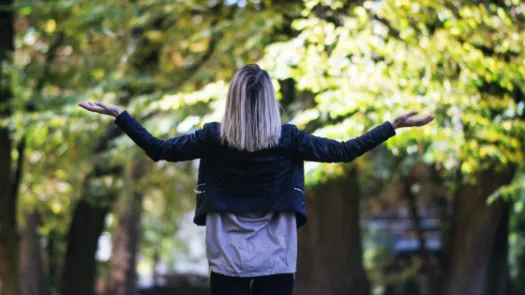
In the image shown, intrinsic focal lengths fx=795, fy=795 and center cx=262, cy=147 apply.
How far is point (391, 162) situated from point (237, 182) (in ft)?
42.4

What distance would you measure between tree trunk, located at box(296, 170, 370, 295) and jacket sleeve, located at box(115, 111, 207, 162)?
9.88 metres

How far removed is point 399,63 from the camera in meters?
7.63

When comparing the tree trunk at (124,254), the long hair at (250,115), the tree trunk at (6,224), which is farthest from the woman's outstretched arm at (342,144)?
the tree trunk at (124,254)

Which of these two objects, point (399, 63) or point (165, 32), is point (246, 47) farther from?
point (165, 32)

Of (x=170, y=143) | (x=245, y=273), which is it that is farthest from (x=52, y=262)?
(x=245, y=273)

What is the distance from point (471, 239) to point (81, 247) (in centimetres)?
764

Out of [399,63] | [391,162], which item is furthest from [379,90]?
[391,162]

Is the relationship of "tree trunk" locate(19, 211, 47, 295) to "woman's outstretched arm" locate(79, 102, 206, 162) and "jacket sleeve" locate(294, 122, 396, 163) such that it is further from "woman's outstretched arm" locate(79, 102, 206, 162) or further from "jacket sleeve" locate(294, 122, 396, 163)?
"jacket sleeve" locate(294, 122, 396, 163)

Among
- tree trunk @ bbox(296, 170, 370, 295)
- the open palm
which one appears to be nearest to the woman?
the open palm

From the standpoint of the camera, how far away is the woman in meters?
3.47

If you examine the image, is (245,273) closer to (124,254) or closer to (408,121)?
(408,121)

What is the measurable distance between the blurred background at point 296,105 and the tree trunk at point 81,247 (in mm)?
31

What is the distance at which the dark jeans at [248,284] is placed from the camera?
352 cm

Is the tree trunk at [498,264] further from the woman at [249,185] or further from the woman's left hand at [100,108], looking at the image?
the woman's left hand at [100,108]
